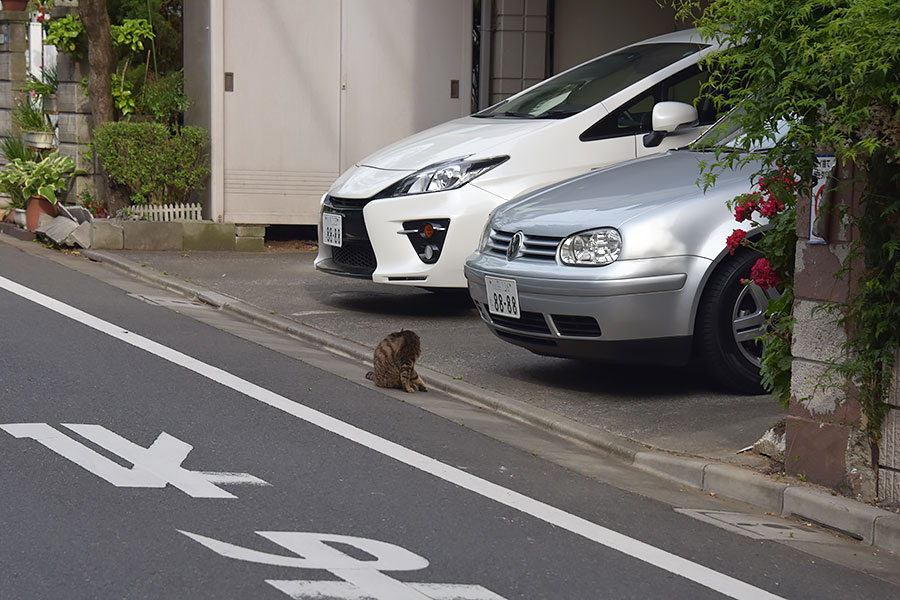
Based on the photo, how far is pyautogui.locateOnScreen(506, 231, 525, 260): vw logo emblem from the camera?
6.66 m

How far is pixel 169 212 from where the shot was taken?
41.0 ft

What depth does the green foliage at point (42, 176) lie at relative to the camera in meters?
12.6

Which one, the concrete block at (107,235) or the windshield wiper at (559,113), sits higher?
the windshield wiper at (559,113)

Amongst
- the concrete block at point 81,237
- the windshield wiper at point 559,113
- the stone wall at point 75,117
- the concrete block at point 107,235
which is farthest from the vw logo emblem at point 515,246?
the stone wall at point 75,117

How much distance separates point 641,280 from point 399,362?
1483 mm

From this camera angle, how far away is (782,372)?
5391mm

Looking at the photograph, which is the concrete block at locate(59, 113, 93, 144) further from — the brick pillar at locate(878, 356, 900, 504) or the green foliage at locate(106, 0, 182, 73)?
the brick pillar at locate(878, 356, 900, 504)

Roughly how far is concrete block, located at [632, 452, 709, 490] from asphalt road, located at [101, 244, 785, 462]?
0.46 feet

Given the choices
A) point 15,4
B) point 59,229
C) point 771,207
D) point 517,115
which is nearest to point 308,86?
point 59,229

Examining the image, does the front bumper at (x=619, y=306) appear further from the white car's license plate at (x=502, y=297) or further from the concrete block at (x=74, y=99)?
the concrete block at (x=74, y=99)

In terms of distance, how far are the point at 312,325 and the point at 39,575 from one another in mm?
4867

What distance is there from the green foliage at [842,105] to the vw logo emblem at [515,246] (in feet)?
6.26

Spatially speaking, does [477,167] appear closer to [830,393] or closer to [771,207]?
[771,207]

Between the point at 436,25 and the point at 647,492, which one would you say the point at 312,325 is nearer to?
the point at 647,492
